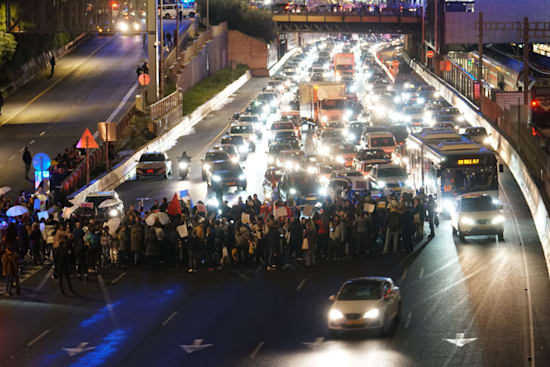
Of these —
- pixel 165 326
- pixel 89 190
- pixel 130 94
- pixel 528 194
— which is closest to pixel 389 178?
pixel 528 194

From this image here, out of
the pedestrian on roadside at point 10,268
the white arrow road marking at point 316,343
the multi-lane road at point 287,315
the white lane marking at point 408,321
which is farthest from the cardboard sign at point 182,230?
the white arrow road marking at point 316,343

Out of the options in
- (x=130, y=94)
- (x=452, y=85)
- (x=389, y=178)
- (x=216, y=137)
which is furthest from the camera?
(x=452, y=85)

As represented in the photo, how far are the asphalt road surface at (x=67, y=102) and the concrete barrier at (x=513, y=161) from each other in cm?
2006

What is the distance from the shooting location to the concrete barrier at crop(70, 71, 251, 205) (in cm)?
4581

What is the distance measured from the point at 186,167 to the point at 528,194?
59.9 feet

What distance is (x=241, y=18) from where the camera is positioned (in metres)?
128

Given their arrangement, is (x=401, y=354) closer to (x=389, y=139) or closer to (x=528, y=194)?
(x=528, y=194)

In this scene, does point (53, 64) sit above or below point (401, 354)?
above

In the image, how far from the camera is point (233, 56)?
411 feet

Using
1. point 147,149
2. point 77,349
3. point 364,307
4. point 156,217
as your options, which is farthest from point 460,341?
point 147,149

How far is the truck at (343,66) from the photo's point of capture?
358 ft

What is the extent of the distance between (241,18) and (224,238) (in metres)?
99.0

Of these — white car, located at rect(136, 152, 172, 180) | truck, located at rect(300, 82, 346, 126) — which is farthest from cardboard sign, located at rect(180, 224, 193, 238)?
truck, located at rect(300, 82, 346, 126)

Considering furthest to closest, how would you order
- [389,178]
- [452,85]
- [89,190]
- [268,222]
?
[452,85] < [89,190] < [389,178] < [268,222]
